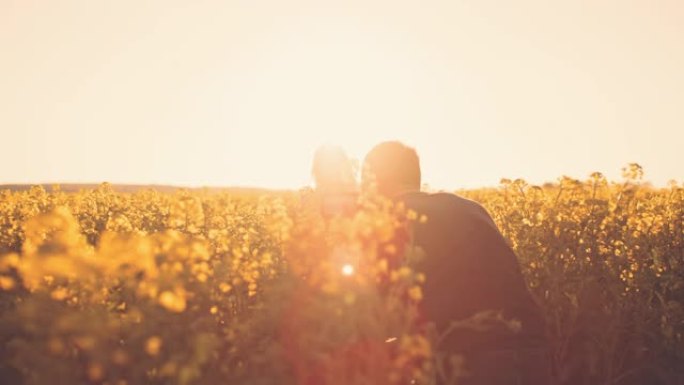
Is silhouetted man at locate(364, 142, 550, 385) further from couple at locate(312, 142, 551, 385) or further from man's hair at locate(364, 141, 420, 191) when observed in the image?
man's hair at locate(364, 141, 420, 191)

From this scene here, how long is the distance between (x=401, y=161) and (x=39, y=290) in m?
2.65

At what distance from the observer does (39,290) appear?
261cm

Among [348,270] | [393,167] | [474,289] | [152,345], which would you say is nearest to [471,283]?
[474,289]

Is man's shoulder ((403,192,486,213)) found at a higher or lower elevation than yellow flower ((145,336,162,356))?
higher

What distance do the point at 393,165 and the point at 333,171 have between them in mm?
399

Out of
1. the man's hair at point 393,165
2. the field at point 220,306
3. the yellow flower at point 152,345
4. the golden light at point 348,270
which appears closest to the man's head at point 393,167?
the man's hair at point 393,165

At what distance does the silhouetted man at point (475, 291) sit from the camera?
14.6 ft

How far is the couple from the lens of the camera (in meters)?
4.46

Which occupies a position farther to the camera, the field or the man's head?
the man's head

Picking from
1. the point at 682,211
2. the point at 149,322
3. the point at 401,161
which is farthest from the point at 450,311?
the point at 682,211

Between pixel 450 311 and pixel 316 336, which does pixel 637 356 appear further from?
pixel 316 336

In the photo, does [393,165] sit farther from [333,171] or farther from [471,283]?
[471,283]

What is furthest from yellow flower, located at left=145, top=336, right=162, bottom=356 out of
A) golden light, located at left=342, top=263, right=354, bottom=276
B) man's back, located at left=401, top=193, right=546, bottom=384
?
man's back, located at left=401, top=193, right=546, bottom=384

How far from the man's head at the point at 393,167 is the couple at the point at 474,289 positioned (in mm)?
156
